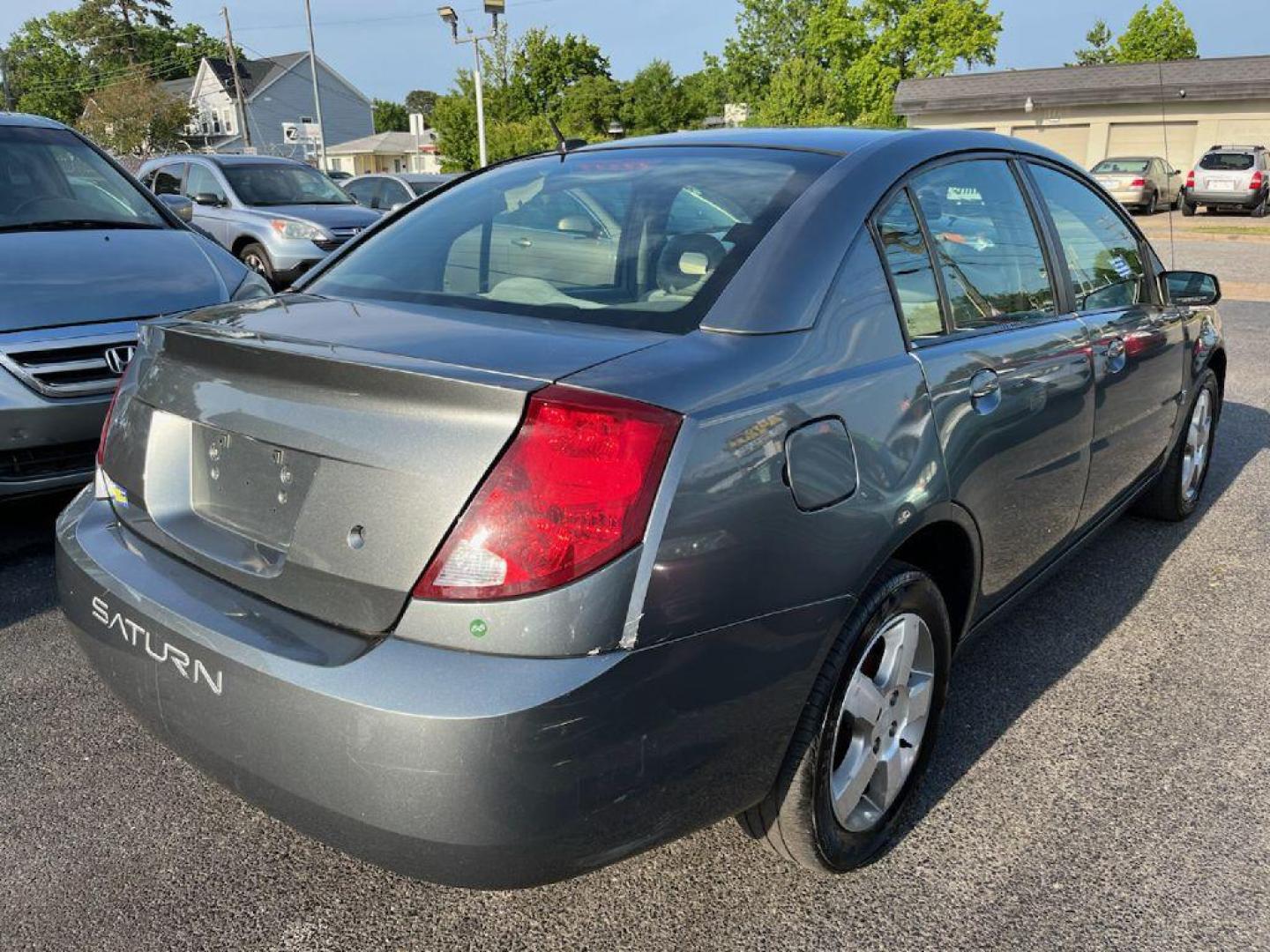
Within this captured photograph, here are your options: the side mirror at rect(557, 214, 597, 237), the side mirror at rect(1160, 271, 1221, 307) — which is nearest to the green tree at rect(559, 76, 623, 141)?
the side mirror at rect(1160, 271, 1221, 307)

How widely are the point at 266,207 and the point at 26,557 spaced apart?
8.25m

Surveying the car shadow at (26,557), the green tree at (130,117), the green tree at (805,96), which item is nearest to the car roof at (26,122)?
the car shadow at (26,557)

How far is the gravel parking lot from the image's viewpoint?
2.12 metres

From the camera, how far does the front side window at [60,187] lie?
502cm

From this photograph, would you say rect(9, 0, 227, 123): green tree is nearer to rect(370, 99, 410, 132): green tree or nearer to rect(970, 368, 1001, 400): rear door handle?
rect(370, 99, 410, 132): green tree

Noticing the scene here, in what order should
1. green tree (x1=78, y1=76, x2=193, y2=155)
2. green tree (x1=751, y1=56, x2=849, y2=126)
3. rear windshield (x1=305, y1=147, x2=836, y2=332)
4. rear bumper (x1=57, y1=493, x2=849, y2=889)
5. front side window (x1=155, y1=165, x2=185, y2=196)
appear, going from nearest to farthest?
rear bumper (x1=57, y1=493, x2=849, y2=889) → rear windshield (x1=305, y1=147, x2=836, y2=332) → front side window (x1=155, y1=165, x2=185, y2=196) → green tree (x1=751, y1=56, x2=849, y2=126) → green tree (x1=78, y1=76, x2=193, y2=155)

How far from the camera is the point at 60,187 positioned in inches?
208

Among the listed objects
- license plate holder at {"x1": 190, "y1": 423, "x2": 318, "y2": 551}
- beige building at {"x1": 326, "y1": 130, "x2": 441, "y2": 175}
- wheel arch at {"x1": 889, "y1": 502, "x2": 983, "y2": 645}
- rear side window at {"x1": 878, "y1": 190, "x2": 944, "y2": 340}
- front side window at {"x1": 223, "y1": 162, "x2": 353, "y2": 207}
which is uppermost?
beige building at {"x1": 326, "y1": 130, "x2": 441, "y2": 175}

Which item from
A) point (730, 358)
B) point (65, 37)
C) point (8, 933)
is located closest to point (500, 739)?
point (730, 358)

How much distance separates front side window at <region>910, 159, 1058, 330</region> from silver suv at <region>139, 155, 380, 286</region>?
8.76m

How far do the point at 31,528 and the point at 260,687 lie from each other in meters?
3.35

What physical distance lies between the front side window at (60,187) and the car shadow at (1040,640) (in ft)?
14.8

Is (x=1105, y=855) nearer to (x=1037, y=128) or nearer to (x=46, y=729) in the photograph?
(x=46, y=729)

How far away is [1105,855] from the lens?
7.82ft
